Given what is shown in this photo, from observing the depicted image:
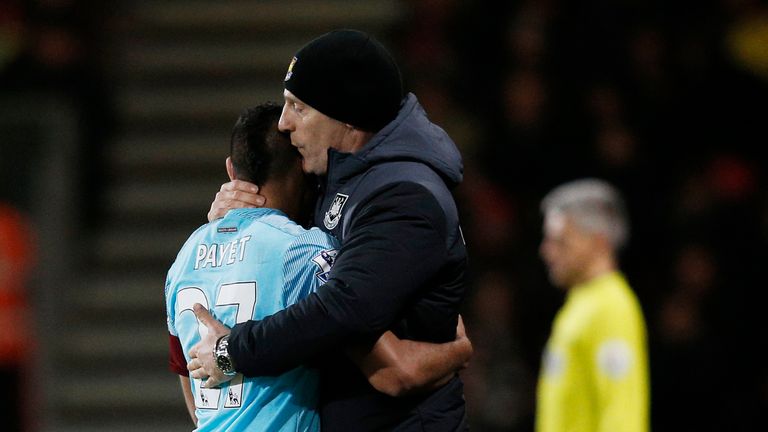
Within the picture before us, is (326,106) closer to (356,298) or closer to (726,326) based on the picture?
(356,298)

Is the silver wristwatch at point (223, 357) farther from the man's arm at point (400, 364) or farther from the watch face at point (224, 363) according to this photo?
the man's arm at point (400, 364)

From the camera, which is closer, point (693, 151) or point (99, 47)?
point (693, 151)

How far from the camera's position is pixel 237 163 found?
3.24 metres

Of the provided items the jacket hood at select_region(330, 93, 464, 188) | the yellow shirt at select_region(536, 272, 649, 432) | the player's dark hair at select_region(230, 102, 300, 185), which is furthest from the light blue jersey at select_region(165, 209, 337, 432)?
the yellow shirt at select_region(536, 272, 649, 432)

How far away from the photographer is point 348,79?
3.09 metres

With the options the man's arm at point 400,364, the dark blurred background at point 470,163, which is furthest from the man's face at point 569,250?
the man's arm at point 400,364

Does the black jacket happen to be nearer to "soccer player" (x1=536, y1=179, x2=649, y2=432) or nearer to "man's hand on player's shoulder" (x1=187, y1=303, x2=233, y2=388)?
"man's hand on player's shoulder" (x1=187, y1=303, x2=233, y2=388)

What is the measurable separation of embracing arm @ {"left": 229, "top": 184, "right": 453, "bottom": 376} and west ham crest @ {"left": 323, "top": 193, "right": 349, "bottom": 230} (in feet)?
0.37

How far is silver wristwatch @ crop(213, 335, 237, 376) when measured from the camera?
9.77ft

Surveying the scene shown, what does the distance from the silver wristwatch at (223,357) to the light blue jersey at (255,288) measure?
0.07 metres

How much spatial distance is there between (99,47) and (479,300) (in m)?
3.44

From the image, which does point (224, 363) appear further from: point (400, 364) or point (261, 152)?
point (261, 152)

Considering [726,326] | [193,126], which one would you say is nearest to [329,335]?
[726,326]

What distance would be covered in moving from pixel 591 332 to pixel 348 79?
2.79 m
